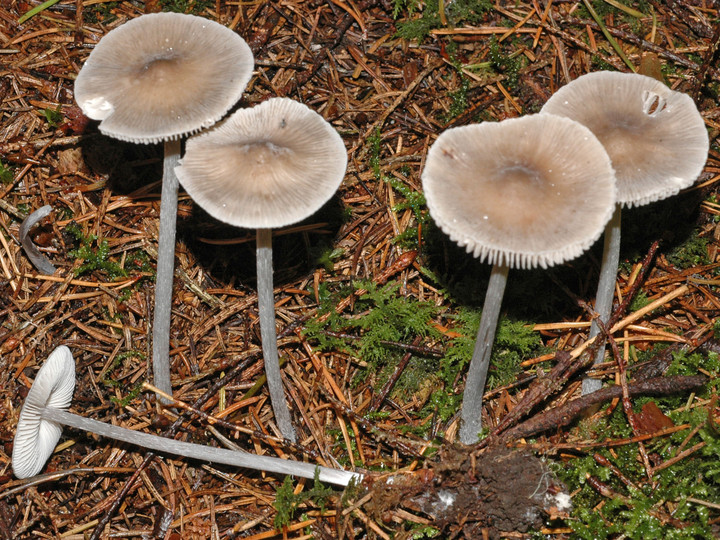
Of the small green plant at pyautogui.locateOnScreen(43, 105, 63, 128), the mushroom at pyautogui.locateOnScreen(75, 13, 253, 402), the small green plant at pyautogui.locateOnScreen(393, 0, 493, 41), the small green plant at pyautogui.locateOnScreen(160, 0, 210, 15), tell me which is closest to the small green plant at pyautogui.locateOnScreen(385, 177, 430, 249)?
the small green plant at pyautogui.locateOnScreen(393, 0, 493, 41)

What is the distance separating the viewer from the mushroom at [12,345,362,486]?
3412mm

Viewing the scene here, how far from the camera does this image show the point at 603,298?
3.65m

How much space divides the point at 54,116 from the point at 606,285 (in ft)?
11.9

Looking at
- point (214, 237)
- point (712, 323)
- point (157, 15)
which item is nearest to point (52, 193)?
point (214, 237)

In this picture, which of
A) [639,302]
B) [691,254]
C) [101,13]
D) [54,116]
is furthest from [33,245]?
[691,254]

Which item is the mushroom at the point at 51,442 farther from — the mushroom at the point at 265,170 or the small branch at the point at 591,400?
the small branch at the point at 591,400

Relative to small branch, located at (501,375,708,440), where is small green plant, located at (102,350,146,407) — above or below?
below

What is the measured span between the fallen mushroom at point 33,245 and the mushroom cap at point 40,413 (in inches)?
27.0

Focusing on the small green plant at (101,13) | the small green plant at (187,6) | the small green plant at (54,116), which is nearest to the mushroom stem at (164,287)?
the small green plant at (54,116)

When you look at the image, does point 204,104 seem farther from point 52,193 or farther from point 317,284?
point 52,193

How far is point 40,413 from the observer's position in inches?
139

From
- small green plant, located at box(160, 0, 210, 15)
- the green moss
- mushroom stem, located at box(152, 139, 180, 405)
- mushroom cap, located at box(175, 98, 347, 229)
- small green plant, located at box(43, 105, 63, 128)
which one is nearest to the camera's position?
mushroom cap, located at box(175, 98, 347, 229)

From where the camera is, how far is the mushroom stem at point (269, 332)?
335cm

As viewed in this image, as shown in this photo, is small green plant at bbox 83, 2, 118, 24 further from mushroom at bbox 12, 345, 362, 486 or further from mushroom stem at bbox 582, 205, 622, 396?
mushroom stem at bbox 582, 205, 622, 396
